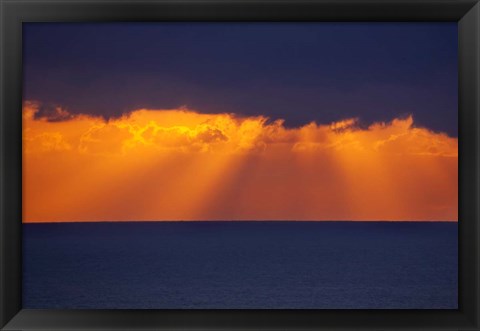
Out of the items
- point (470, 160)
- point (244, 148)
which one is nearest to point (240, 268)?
point (244, 148)

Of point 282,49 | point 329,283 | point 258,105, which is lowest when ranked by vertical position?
point 329,283

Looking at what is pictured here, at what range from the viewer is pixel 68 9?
1.98m

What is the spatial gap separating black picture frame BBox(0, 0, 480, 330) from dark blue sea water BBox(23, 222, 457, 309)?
18390 mm

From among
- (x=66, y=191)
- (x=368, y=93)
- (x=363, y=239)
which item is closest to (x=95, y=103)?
(x=66, y=191)

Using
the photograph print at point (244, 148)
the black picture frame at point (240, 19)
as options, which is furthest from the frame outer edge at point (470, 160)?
the photograph print at point (244, 148)

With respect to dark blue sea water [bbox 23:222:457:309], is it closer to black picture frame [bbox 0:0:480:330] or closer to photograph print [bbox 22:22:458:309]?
photograph print [bbox 22:22:458:309]

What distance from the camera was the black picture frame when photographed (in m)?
1.96

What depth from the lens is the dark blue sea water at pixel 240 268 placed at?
23484mm

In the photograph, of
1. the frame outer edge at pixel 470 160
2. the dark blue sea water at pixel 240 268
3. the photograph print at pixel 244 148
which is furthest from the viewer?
the dark blue sea water at pixel 240 268

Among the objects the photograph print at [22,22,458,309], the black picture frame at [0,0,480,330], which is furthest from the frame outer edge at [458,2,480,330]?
the photograph print at [22,22,458,309]

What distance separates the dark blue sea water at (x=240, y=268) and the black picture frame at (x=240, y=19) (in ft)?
60.3

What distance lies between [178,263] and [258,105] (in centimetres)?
968

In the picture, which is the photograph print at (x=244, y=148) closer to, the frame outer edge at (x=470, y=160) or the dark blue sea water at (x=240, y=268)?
the dark blue sea water at (x=240, y=268)

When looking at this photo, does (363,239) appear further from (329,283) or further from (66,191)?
(66,191)
